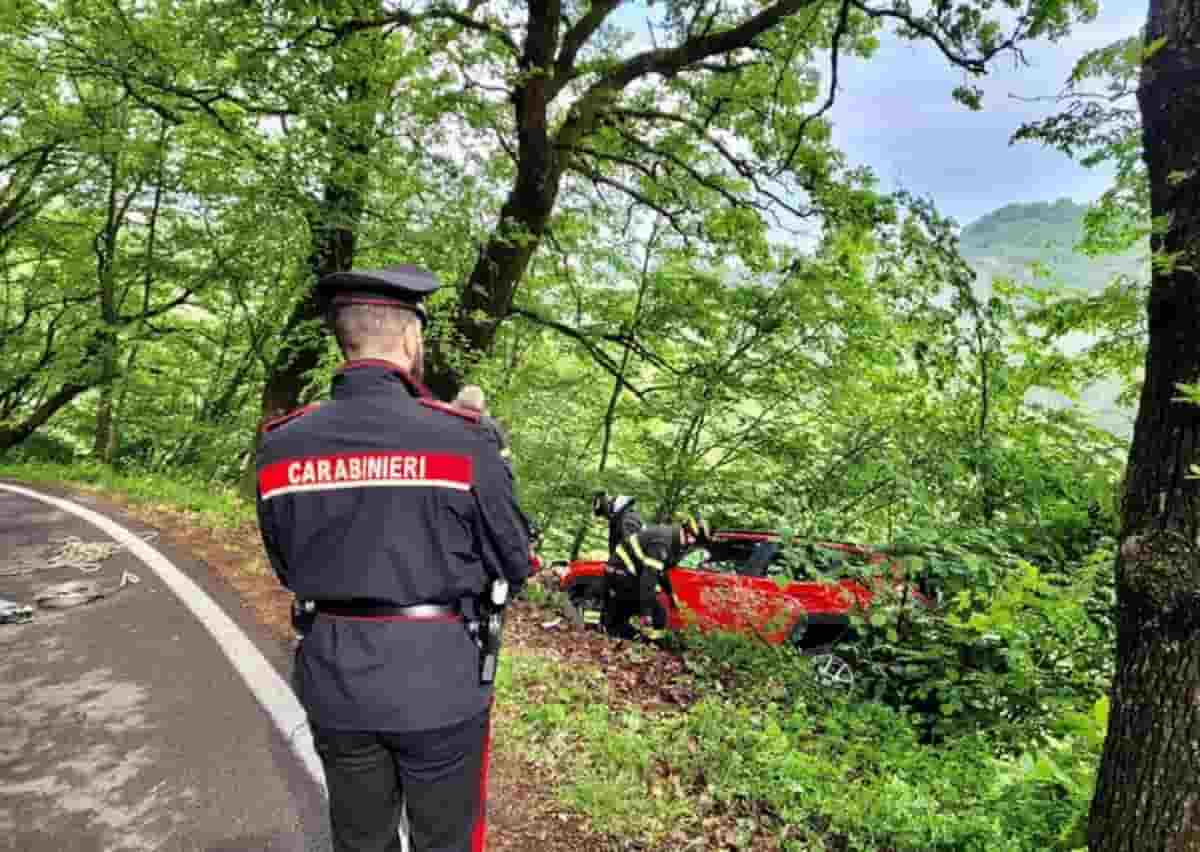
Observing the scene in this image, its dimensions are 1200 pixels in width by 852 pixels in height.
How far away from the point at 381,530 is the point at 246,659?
3.46 m

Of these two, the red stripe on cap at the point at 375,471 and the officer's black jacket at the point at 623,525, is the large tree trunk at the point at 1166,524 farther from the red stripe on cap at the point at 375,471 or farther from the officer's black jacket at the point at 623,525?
the officer's black jacket at the point at 623,525

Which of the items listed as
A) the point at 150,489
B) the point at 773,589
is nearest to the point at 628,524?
the point at 773,589

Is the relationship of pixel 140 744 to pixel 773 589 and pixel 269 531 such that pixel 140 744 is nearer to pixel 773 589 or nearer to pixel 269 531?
pixel 269 531

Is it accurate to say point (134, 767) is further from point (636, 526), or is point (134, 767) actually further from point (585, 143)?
point (585, 143)

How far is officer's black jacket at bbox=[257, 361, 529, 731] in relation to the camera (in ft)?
6.31

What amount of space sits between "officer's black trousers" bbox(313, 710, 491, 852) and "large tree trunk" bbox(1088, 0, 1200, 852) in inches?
90.5

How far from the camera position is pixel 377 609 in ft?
Result: 6.43

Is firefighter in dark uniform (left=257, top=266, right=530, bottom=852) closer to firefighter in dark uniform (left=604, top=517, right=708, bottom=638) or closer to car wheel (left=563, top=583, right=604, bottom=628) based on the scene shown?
firefighter in dark uniform (left=604, top=517, right=708, bottom=638)

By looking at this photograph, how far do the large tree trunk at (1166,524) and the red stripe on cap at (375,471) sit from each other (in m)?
2.33

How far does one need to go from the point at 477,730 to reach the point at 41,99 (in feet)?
55.9

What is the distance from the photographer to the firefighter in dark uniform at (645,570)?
25.7 feet

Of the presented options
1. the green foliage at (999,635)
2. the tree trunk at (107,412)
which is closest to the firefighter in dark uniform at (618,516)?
the green foliage at (999,635)

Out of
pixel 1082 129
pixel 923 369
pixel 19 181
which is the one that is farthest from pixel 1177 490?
pixel 19 181

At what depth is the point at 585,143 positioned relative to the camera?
353 inches
